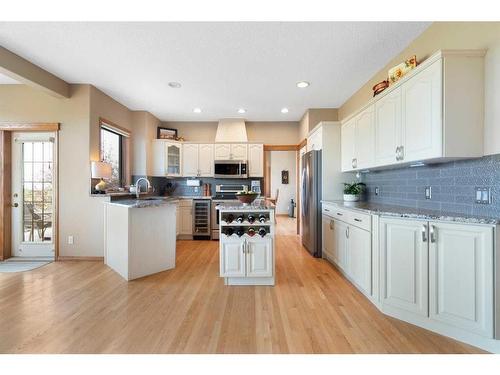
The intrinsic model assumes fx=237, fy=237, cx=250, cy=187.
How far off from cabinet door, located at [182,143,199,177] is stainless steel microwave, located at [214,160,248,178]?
49cm

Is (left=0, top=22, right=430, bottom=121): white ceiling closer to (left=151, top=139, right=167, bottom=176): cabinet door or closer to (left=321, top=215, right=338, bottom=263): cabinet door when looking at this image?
(left=151, top=139, right=167, bottom=176): cabinet door

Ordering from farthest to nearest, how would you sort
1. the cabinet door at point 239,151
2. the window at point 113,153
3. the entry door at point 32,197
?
the cabinet door at point 239,151
the window at point 113,153
the entry door at point 32,197

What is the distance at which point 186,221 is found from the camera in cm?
512

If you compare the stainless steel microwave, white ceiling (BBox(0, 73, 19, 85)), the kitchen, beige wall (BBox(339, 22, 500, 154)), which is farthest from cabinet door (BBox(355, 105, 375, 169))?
white ceiling (BBox(0, 73, 19, 85))

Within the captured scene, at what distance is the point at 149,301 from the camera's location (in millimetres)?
2365

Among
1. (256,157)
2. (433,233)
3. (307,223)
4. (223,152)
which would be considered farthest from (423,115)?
(223,152)

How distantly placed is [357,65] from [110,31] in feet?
9.12

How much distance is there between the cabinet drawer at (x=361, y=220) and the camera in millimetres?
2344

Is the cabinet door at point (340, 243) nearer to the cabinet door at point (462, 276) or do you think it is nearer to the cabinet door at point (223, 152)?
the cabinet door at point (462, 276)

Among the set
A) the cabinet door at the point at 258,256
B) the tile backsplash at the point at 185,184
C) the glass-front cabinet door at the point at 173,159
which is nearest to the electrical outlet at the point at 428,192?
the cabinet door at the point at 258,256

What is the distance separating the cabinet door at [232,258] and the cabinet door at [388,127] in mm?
1861

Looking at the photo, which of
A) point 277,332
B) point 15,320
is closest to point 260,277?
point 277,332

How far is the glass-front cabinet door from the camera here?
525 cm
